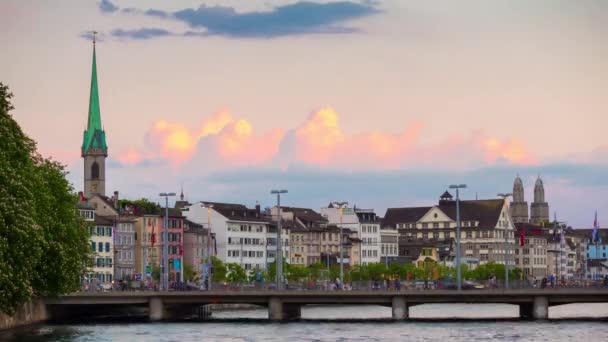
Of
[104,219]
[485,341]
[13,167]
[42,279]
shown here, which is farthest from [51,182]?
[104,219]

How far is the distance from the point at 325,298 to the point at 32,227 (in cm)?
3422

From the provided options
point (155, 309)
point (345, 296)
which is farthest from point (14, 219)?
point (345, 296)

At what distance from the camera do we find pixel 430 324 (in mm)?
118000

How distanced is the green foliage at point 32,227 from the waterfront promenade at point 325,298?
21.1 ft

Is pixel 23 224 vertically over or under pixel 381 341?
over

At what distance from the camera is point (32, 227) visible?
94.5 meters

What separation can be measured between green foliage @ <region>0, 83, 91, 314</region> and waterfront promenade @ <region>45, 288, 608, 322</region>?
6424 millimetres

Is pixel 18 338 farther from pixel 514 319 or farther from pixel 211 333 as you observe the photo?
pixel 514 319

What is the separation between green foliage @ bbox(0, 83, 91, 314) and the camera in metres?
92.6

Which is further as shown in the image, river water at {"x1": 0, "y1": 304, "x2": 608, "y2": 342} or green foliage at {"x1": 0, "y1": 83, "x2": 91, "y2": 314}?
river water at {"x1": 0, "y1": 304, "x2": 608, "y2": 342}

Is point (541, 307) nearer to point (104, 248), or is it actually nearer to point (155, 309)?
point (155, 309)

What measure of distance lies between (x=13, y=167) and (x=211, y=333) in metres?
19.6

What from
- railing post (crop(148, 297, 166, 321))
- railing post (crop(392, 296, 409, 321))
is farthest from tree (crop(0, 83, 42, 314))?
railing post (crop(392, 296, 409, 321))

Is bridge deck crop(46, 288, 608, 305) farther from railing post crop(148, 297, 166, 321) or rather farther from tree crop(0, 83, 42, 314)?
tree crop(0, 83, 42, 314)
